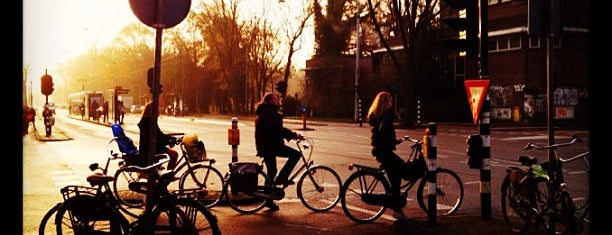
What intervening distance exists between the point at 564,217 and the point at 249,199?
174 inches

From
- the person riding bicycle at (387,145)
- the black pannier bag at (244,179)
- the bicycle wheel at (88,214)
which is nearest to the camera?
the bicycle wheel at (88,214)

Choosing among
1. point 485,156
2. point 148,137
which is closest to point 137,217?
point 148,137

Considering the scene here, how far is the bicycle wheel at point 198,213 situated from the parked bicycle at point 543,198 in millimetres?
3220

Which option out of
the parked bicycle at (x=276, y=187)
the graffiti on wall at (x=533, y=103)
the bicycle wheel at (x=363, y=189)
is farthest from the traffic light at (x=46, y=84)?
the graffiti on wall at (x=533, y=103)

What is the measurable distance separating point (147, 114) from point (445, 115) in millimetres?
33264

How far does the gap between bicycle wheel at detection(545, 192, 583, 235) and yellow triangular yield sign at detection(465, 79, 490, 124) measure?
149 cm

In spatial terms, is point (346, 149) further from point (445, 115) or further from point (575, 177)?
point (445, 115)

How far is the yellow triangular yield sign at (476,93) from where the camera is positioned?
22.5 feet

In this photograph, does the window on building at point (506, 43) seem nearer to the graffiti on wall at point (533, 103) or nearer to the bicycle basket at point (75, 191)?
the graffiti on wall at point (533, 103)

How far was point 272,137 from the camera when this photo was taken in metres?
8.21

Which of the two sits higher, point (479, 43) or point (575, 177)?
point (479, 43)

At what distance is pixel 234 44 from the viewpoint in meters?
57.8

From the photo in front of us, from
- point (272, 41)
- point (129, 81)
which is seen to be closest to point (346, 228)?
point (272, 41)

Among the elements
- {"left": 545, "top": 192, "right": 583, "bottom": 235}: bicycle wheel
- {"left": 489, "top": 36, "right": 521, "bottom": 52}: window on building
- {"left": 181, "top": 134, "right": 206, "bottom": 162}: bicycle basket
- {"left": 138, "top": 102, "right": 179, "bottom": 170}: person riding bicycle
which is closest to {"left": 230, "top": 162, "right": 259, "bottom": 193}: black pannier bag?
{"left": 181, "top": 134, "right": 206, "bottom": 162}: bicycle basket
